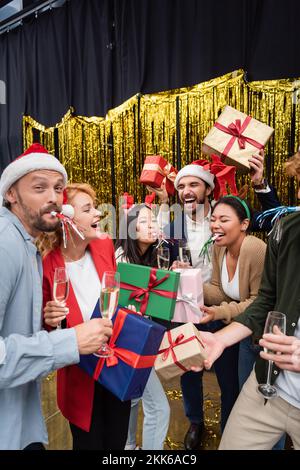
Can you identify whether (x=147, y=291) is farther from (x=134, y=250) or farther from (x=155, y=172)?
(x=155, y=172)

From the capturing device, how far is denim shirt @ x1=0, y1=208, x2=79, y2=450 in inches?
43.1

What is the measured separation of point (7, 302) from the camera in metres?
1.19

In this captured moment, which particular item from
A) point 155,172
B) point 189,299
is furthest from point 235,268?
point 155,172

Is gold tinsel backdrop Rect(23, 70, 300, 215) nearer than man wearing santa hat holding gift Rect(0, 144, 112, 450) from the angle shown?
No

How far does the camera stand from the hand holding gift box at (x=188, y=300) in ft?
6.15

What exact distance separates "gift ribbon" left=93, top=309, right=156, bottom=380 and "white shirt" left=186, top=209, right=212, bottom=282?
1199mm

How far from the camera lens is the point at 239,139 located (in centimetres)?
220

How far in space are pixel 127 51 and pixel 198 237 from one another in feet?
9.71

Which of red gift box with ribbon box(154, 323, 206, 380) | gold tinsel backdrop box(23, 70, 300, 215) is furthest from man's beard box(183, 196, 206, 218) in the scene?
red gift box with ribbon box(154, 323, 206, 380)

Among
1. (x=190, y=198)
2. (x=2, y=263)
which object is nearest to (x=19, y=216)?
(x=2, y=263)

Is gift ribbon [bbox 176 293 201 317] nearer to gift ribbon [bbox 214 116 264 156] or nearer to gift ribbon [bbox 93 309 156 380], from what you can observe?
gift ribbon [bbox 93 309 156 380]

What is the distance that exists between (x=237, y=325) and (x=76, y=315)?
684 mm

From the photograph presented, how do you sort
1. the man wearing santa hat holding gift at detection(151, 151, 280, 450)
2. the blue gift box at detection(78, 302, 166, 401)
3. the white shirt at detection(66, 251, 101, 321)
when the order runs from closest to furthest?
the blue gift box at detection(78, 302, 166, 401), the white shirt at detection(66, 251, 101, 321), the man wearing santa hat holding gift at detection(151, 151, 280, 450)
